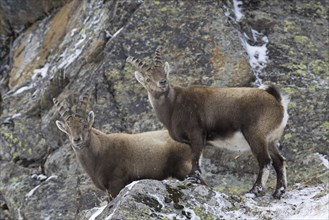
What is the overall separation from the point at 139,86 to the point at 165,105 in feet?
13.7

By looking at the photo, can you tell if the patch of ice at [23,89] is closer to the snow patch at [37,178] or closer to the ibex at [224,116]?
the snow patch at [37,178]

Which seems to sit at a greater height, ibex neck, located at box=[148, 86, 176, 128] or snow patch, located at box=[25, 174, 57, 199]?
ibex neck, located at box=[148, 86, 176, 128]

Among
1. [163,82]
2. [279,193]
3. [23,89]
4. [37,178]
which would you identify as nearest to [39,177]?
[37,178]

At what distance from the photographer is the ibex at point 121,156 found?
11453 mm

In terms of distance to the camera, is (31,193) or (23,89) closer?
(31,193)

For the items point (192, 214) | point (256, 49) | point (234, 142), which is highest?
point (192, 214)

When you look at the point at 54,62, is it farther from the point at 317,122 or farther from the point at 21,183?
the point at 317,122

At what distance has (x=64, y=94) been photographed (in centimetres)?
1673

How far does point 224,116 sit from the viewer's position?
34.8 ft

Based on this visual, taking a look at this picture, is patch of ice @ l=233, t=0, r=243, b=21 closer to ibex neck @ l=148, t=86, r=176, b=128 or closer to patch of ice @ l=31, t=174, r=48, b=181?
ibex neck @ l=148, t=86, r=176, b=128

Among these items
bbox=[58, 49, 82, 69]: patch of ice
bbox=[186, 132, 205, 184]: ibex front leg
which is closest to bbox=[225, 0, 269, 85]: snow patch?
bbox=[58, 49, 82, 69]: patch of ice

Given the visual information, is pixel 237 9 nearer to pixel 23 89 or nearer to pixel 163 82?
pixel 23 89

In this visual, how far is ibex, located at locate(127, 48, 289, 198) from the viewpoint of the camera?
10086 millimetres

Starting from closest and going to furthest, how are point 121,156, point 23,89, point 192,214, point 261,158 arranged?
point 192,214
point 261,158
point 121,156
point 23,89
